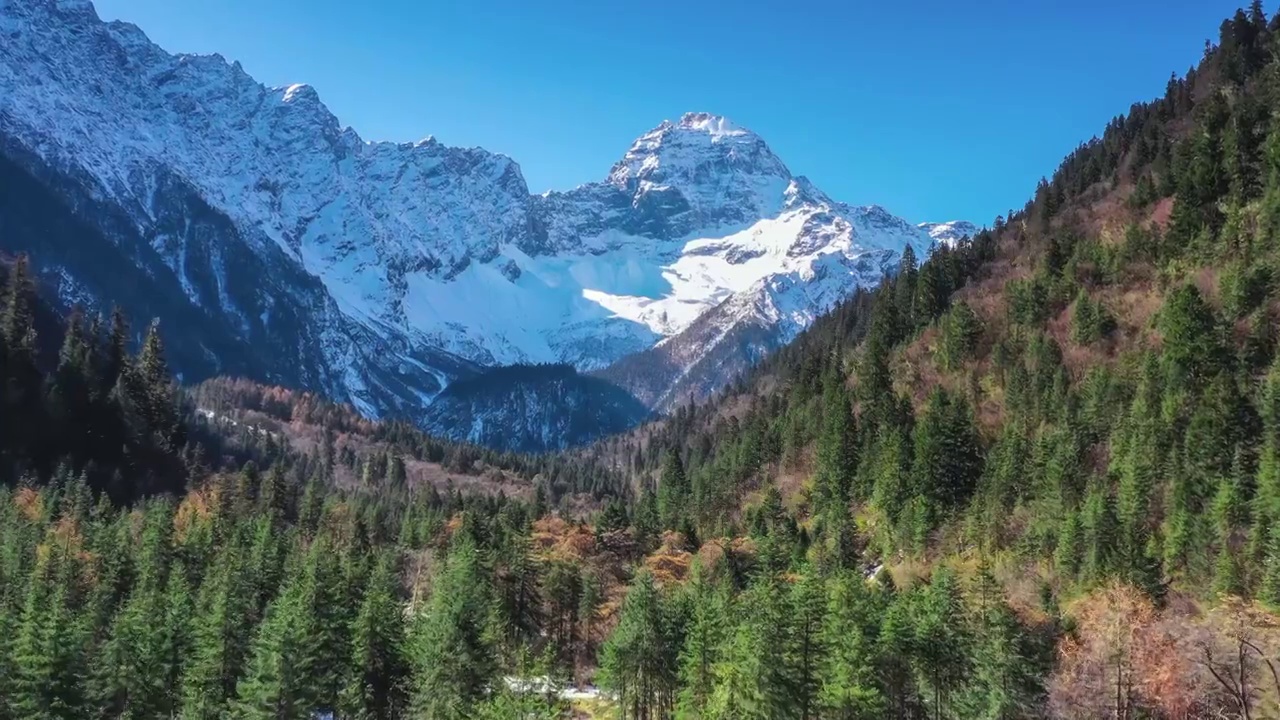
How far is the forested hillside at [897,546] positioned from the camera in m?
60.2

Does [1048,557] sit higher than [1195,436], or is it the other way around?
[1195,436]

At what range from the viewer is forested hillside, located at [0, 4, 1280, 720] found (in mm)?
60188

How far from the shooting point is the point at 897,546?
4055 inches

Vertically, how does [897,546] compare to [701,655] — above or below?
above

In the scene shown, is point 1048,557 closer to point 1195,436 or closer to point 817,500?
point 1195,436

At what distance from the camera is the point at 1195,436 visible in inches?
3270

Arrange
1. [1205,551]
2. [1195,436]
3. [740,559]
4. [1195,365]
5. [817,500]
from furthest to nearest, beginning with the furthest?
[817,500] < [740,559] < [1195,365] < [1195,436] < [1205,551]

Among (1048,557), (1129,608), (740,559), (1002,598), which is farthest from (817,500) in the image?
(1129,608)

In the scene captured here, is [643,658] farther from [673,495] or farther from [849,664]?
[673,495]

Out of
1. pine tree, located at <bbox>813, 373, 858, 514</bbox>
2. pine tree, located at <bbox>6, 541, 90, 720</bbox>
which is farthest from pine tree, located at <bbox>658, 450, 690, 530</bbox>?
pine tree, located at <bbox>6, 541, 90, 720</bbox>

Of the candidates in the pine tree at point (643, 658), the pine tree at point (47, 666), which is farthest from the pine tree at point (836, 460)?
the pine tree at point (47, 666)

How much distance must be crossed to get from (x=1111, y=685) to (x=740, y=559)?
58.0 m

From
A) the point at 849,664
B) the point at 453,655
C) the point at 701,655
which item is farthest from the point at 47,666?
the point at 849,664

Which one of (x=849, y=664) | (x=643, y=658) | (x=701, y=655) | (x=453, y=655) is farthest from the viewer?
(x=643, y=658)
